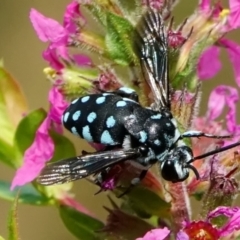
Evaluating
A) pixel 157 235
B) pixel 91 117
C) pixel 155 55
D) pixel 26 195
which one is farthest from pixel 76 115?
pixel 26 195

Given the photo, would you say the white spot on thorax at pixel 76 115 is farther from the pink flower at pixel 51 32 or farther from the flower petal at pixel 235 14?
the flower petal at pixel 235 14

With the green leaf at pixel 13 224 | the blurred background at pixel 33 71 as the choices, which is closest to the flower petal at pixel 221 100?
the green leaf at pixel 13 224

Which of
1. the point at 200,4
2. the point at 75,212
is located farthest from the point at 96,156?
the point at 200,4

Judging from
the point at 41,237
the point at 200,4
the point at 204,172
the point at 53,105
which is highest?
the point at 200,4

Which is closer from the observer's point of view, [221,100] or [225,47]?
[225,47]

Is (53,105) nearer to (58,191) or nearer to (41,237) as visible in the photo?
(58,191)

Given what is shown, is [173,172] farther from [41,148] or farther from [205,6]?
[205,6]
